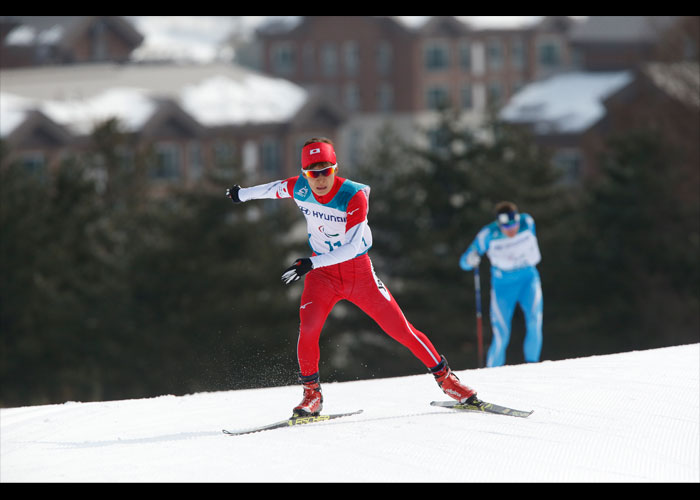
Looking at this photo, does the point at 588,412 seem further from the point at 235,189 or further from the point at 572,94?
the point at 572,94

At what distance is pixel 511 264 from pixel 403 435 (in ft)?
17.7

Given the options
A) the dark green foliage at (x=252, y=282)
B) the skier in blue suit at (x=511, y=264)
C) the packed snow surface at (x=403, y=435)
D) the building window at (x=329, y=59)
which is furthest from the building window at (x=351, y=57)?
the packed snow surface at (x=403, y=435)

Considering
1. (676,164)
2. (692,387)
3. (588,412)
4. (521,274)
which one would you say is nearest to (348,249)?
(588,412)

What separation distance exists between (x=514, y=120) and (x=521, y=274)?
33633 mm

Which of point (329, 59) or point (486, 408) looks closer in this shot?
point (486, 408)

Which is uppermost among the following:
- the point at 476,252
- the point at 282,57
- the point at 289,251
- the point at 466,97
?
the point at 282,57

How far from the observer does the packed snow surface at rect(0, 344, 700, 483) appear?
6078 mm

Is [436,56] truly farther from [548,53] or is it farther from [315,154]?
[315,154]

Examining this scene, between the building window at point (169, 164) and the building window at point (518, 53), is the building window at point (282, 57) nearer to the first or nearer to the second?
the building window at point (518, 53)

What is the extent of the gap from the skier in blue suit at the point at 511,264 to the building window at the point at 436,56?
176 ft

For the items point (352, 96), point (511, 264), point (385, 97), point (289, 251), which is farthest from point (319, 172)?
point (352, 96)

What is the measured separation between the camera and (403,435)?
6879mm

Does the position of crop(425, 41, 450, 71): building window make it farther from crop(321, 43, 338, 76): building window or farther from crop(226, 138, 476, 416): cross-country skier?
crop(226, 138, 476, 416): cross-country skier

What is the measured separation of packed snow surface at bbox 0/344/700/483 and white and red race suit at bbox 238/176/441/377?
537 millimetres
